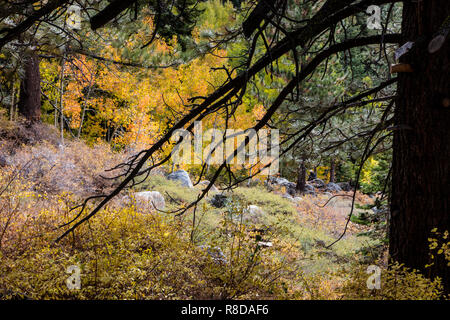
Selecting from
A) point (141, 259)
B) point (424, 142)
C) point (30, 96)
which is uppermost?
point (30, 96)

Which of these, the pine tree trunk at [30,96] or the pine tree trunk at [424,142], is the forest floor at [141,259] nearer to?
the pine tree trunk at [424,142]

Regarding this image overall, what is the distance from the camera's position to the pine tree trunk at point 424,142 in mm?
2219

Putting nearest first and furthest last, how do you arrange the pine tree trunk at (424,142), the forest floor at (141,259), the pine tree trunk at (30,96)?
the pine tree trunk at (424,142) → the forest floor at (141,259) → the pine tree trunk at (30,96)

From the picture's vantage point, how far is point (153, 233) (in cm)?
377

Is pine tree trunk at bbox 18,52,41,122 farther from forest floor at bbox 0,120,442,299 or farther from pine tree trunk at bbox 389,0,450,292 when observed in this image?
pine tree trunk at bbox 389,0,450,292

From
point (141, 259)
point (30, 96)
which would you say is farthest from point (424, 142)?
point (30, 96)

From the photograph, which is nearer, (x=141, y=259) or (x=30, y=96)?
(x=141, y=259)

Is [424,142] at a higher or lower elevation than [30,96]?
lower

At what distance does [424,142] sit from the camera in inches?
89.3

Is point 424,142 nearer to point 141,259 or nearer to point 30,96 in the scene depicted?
point 141,259

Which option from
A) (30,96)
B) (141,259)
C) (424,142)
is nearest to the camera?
(424,142)

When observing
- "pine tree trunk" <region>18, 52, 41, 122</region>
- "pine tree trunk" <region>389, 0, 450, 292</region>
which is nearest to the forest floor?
"pine tree trunk" <region>389, 0, 450, 292</region>

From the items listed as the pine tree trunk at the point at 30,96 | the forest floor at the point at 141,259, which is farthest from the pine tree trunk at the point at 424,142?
the pine tree trunk at the point at 30,96
